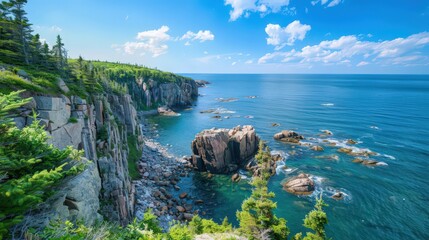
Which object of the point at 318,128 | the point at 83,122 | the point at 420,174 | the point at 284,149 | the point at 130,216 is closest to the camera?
the point at 83,122

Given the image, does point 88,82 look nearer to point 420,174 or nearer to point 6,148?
point 6,148

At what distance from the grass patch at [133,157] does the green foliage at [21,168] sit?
3994cm

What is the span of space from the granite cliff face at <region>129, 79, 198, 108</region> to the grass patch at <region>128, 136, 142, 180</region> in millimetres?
70800

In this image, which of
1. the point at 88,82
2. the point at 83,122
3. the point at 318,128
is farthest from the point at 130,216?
the point at 318,128

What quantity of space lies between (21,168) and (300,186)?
4461 cm

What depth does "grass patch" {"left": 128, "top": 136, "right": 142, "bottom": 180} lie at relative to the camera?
48.5 meters

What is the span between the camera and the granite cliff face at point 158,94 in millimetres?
131375

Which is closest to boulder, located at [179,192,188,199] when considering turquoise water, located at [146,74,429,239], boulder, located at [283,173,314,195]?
turquoise water, located at [146,74,429,239]

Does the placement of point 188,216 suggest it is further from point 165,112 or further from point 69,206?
point 165,112

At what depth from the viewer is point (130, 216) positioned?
112 ft

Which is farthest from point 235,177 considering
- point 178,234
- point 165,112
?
point 165,112

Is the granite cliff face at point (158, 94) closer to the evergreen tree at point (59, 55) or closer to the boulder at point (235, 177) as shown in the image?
the evergreen tree at point (59, 55)

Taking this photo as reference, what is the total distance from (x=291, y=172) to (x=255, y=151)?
11261mm

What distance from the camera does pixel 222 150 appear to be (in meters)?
54.6
